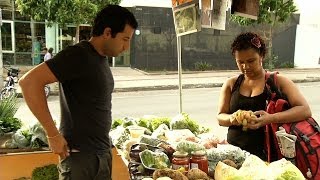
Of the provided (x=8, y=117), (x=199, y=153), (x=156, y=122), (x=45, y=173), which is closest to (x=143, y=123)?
(x=156, y=122)

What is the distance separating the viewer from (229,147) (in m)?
2.55

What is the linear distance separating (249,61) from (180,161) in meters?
0.85

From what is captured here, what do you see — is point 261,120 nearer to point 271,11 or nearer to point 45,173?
point 45,173

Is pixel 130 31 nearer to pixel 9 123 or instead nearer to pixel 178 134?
pixel 178 134

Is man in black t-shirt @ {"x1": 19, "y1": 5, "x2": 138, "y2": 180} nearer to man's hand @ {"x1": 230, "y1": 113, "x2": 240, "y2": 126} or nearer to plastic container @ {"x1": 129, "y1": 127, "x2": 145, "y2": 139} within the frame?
man's hand @ {"x1": 230, "y1": 113, "x2": 240, "y2": 126}

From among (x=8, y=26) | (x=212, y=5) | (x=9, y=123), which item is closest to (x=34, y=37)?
(x=8, y=26)

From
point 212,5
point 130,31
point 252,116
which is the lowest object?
point 252,116

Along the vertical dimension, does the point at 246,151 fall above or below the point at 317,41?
below

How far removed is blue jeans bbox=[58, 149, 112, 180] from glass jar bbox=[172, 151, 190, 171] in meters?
0.45

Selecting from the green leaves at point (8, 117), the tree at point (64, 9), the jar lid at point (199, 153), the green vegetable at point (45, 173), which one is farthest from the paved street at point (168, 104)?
the jar lid at point (199, 153)

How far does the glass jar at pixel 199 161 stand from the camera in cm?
234

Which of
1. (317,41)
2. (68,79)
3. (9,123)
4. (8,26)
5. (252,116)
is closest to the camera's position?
(68,79)

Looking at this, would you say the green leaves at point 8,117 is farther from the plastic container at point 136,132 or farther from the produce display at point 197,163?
the produce display at point 197,163

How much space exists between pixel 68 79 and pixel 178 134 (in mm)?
1368
